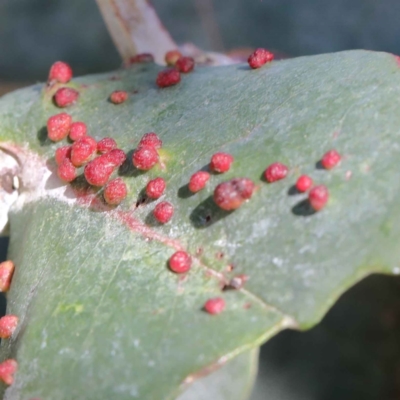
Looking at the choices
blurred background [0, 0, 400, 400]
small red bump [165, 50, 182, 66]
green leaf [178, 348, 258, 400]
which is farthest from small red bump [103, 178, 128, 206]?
blurred background [0, 0, 400, 400]

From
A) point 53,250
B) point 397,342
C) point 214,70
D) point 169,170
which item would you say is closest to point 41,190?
point 53,250

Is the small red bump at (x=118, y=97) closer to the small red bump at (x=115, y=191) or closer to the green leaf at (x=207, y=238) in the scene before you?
the green leaf at (x=207, y=238)

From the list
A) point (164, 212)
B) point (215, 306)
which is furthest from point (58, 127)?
point (215, 306)

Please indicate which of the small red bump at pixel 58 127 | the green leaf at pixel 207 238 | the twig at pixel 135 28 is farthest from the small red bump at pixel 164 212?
the twig at pixel 135 28

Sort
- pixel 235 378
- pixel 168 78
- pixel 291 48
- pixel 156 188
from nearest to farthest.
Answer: pixel 235 378
pixel 156 188
pixel 168 78
pixel 291 48

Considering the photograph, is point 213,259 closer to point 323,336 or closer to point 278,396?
point 278,396

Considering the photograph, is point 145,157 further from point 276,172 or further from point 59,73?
point 59,73
